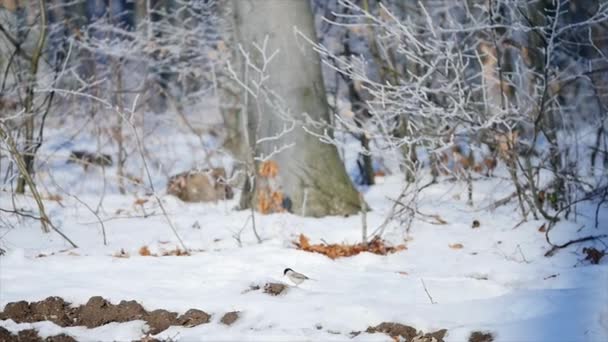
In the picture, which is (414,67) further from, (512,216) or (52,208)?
(52,208)

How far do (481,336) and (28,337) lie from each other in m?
1.90

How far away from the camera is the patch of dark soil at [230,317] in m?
3.40

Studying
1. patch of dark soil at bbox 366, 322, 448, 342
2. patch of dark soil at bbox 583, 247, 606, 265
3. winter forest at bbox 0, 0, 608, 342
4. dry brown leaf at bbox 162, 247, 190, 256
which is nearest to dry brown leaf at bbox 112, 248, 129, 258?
winter forest at bbox 0, 0, 608, 342

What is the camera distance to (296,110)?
643cm

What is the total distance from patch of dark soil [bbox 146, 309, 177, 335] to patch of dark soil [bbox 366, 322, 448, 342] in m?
0.82

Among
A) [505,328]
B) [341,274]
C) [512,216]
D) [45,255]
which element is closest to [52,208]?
[45,255]

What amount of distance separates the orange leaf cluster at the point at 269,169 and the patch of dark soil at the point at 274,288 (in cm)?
253

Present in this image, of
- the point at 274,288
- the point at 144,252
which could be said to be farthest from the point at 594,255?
the point at 144,252

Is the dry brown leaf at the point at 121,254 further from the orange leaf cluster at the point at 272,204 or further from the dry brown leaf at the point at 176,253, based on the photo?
the orange leaf cluster at the point at 272,204

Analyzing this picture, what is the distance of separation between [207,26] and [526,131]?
→ 177 inches

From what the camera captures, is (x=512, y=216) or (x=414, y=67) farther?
(x=414, y=67)

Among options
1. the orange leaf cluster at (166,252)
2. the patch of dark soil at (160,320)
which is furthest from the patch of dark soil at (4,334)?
the orange leaf cluster at (166,252)

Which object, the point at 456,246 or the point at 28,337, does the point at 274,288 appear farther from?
the point at 456,246

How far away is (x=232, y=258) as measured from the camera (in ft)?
14.8
